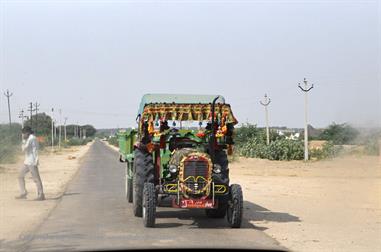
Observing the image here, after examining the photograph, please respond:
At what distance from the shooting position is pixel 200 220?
1243 cm

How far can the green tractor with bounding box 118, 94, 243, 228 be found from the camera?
440 inches

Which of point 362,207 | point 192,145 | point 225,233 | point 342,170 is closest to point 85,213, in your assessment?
point 192,145

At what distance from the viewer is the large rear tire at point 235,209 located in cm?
1102

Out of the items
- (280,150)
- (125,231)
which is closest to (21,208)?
(125,231)

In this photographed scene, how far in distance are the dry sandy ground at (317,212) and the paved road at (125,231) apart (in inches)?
26.6

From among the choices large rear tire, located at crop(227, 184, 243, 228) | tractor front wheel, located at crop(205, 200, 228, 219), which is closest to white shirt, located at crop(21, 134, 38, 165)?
tractor front wheel, located at crop(205, 200, 228, 219)

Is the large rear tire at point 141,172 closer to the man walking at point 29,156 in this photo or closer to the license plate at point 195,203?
the license plate at point 195,203

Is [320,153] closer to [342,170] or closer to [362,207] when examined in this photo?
[342,170]

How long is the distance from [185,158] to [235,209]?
138cm

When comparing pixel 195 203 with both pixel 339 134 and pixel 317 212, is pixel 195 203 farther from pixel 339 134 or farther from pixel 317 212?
pixel 339 134

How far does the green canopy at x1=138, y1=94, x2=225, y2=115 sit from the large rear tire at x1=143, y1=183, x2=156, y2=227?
2.43 m

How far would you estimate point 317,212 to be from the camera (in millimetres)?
14023

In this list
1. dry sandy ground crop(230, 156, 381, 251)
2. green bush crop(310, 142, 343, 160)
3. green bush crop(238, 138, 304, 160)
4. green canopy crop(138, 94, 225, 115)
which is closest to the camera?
dry sandy ground crop(230, 156, 381, 251)

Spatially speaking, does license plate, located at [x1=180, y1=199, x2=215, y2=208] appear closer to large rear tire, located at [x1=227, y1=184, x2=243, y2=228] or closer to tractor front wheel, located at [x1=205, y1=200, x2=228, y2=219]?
large rear tire, located at [x1=227, y1=184, x2=243, y2=228]
